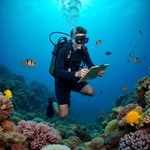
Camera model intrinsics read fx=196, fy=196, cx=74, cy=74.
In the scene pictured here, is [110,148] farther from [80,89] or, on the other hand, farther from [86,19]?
[86,19]

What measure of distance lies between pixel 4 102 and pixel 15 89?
13.1 meters

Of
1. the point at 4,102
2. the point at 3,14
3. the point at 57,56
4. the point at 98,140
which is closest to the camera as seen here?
the point at 4,102

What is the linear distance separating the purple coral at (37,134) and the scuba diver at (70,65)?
1685 millimetres

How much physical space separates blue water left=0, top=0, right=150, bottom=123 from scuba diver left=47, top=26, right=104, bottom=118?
496 cm

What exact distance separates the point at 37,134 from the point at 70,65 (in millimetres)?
2805

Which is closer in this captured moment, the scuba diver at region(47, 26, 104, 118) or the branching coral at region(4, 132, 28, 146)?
the branching coral at region(4, 132, 28, 146)

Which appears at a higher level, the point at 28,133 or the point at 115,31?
the point at 115,31

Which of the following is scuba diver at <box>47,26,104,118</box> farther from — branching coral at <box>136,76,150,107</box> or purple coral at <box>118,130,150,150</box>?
purple coral at <box>118,130,150,150</box>

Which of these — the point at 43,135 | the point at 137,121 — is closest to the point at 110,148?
the point at 137,121

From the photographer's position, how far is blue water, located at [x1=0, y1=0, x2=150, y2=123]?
42.1 m

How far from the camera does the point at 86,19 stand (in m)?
58.1

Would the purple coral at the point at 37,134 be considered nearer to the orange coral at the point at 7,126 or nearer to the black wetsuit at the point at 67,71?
the orange coral at the point at 7,126

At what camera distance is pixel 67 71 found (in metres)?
5.75

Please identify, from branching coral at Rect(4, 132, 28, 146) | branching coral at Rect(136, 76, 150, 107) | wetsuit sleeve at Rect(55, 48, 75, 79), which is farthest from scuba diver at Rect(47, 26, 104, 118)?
branching coral at Rect(4, 132, 28, 146)
